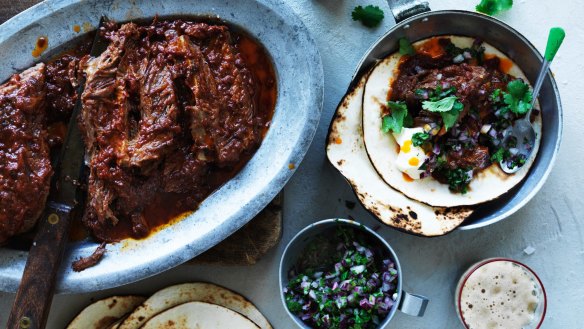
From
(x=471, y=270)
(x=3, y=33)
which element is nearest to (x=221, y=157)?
(x=3, y=33)

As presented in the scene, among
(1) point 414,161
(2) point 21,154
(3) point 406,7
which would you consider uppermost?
(3) point 406,7

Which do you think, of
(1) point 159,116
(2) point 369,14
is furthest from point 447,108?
(1) point 159,116

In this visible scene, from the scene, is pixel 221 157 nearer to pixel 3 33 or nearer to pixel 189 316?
pixel 189 316

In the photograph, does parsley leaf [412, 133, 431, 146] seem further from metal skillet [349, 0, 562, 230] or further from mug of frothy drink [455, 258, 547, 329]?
mug of frothy drink [455, 258, 547, 329]

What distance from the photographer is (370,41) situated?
13.6 ft

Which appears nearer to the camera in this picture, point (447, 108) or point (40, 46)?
point (447, 108)

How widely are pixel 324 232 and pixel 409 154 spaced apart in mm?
856

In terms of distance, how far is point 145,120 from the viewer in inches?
143

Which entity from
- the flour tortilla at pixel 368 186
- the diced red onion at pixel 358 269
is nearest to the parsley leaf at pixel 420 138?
the flour tortilla at pixel 368 186

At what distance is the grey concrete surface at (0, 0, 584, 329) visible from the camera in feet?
13.6

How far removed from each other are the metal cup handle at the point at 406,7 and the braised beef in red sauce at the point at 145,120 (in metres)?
0.94

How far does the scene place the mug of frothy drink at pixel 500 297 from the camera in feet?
13.0

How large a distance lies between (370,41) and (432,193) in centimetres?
125

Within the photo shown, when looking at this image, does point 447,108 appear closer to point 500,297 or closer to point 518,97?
point 518,97
